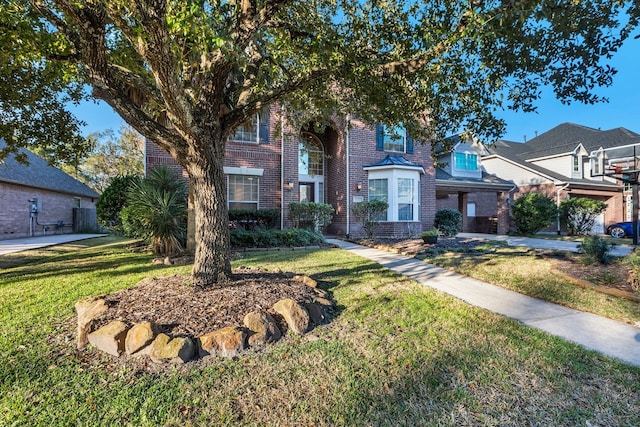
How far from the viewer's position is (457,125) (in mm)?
5117

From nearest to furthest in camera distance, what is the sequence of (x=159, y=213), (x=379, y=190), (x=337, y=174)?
(x=159, y=213) → (x=379, y=190) → (x=337, y=174)

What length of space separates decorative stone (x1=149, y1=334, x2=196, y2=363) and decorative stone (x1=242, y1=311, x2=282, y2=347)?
56 cm

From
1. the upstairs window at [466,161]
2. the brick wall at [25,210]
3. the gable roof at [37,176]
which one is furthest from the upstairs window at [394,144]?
the brick wall at [25,210]

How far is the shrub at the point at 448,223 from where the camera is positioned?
13562 mm

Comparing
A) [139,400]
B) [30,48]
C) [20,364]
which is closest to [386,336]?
[139,400]

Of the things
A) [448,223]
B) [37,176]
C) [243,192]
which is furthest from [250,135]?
[37,176]

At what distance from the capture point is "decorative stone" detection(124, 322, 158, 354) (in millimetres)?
2865

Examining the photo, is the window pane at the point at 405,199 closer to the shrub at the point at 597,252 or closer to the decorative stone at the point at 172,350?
the shrub at the point at 597,252

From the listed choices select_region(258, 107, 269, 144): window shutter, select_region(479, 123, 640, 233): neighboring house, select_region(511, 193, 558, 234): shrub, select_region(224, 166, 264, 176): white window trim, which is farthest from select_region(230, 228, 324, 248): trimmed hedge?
select_region(479, 123, 640, 233): neighboring house

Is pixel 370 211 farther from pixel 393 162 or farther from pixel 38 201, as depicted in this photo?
pixel 38 201

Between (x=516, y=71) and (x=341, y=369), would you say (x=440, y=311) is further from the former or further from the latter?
(x=516, y=71)

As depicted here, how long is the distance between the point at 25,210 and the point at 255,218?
13.2m

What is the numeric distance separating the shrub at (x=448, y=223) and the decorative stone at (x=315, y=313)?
441 inches

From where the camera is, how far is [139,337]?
2.90 metres
